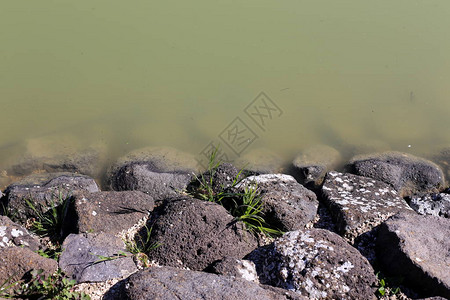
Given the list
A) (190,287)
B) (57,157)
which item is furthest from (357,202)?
(57,157)

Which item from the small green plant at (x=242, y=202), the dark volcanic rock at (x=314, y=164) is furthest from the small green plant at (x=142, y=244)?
the dark volcanic rock at (x=314, y=164)

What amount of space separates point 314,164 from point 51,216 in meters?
1.93

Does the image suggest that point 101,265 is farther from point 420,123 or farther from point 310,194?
point 420,123

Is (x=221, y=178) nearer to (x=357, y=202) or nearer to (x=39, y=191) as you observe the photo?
(x=357, y=202)

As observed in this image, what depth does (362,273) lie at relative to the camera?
7.54ft

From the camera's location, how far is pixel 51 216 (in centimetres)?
292

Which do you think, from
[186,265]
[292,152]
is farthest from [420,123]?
[186,265]

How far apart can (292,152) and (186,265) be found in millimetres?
1677

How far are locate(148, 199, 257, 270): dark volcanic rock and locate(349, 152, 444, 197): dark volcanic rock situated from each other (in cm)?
124

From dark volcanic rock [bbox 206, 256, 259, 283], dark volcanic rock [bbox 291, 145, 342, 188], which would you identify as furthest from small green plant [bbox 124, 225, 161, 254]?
dark volcanic rock [bbox 291, 145, 342, 188]

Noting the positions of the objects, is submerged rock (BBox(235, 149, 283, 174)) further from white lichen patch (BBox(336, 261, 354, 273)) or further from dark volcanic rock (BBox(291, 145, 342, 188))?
white lichen patch (BBox(336, 261, 354, 273))

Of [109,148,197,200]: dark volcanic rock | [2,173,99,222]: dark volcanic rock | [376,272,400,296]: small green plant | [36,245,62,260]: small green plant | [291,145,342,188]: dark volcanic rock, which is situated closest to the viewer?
[376,272,400,296]: small green plant

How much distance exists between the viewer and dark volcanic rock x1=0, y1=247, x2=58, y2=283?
7.49 feet

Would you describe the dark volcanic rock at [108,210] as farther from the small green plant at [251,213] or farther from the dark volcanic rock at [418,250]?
the dark volcanic rock at [418,250]
